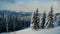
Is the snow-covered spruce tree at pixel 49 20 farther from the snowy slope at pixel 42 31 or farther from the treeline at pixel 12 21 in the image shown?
the treeline at pixel 12 21

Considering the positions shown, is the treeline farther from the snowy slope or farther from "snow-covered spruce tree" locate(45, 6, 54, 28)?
"snow-covered spruce tree" locate(45, 6, 54, 28)

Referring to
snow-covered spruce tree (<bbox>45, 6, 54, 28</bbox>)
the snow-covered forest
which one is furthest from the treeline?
snow-covered spruce tree (<bbox>45, 6, 54, 28</bbox>)

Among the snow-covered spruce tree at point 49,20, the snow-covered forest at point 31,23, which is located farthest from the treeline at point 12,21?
the snow-covered spruce tree at point 49,20

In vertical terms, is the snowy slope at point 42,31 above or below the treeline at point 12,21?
below

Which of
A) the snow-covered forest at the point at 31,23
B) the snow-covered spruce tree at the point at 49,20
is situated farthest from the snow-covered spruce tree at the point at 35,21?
the snow-covered spruce tree at the point at 49,20

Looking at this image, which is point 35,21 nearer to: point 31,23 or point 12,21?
point 31,23

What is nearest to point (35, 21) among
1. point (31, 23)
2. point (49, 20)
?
point (31, 23)

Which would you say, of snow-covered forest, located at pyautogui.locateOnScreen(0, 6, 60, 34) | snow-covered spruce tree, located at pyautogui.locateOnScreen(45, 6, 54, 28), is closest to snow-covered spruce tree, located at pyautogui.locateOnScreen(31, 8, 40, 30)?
snow-covered forest, located at pyautogui.locateOnScreen(0, 6, 60, 34)

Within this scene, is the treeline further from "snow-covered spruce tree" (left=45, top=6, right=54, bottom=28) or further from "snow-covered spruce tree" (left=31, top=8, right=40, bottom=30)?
"snow-covered spruce tree" (left=45, top=6, right=54, bottom=28)

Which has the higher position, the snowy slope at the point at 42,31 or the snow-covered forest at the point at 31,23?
the snow-covered forest at the point at 31,23

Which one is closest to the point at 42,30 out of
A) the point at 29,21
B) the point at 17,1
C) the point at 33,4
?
the point at 29,21

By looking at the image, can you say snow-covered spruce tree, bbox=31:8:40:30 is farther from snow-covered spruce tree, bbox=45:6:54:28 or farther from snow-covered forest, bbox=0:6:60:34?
snow-covered spruce tree, bbox=45:6:54:28

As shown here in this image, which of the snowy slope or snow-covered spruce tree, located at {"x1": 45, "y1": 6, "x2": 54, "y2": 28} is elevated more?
snow-covered spruce tree, located at {"x1": 45, "y1": 6, "x2": 54, "y2": 28}

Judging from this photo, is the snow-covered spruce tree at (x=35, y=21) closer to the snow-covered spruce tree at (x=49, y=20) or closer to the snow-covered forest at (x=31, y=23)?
the snow-covered forest at (x=31, y=23)
